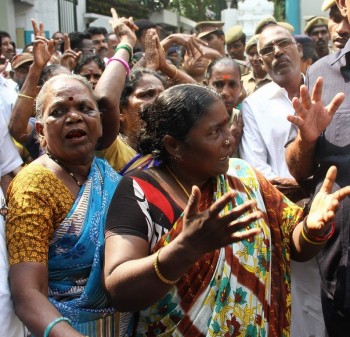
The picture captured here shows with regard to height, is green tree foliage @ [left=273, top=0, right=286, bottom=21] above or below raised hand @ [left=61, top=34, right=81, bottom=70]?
below

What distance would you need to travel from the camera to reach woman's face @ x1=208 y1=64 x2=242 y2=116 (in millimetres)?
5075

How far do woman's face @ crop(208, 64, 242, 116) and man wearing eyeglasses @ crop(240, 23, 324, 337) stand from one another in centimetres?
31

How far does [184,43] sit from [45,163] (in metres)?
2.96

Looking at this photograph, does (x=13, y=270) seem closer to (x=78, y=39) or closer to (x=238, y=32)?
(x=78, y=39)

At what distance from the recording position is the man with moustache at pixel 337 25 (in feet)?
15.3

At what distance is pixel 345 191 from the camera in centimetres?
233

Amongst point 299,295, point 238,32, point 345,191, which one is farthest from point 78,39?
point 345,191

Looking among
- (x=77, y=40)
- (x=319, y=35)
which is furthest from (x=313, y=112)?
(x=319, y=35)

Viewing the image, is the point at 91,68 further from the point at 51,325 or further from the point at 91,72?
the point at 51,325

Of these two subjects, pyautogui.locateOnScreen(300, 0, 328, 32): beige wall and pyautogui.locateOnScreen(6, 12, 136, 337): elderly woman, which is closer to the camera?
pyautogui.locateOnScreen(6, 12, 136, 337): elderly woman

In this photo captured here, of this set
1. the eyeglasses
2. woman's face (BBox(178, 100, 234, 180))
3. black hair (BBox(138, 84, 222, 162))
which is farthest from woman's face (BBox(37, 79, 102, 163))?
the eyeglasses

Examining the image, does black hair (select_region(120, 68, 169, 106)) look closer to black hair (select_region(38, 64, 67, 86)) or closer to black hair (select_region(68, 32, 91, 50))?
black hair (select_region(38, 64, 67, 86))

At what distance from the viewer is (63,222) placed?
2553 millimetres

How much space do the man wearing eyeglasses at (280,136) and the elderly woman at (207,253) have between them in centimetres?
119
